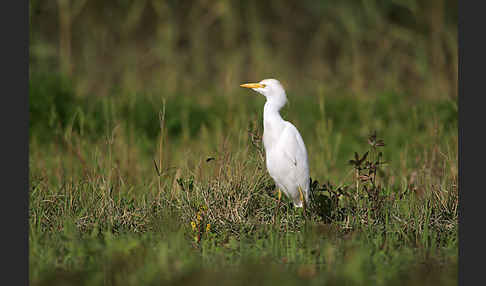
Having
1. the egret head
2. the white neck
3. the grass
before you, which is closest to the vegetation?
the grass

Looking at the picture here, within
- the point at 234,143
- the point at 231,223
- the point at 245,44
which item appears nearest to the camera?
the point at 231,223

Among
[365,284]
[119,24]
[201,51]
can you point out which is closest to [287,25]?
[201,51]

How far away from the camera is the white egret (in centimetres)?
384

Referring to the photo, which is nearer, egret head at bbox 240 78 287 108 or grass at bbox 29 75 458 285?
grass at bbox 29 75 458 285

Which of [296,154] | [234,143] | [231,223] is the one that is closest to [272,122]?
[296,154]

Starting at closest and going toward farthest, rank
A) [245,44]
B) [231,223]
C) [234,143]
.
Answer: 1. [231,223]
2. [234,143]
3. [245,44]

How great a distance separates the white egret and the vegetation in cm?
18

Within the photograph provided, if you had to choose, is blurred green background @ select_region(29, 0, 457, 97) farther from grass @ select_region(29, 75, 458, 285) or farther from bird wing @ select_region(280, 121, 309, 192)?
bird wing @ select_region(280, 121, 309, 192)

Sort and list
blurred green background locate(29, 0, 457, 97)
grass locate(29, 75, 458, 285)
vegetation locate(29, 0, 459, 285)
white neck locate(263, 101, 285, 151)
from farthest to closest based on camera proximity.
→ blurred green background locate(29, 0, 457, 97), white neck locate(263, 101, 285, 151), vegetation locate(29, 0, 459, 285), grass locate(29, 75, 458, 285)

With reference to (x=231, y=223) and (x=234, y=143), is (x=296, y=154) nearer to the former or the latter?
(x=231, y=223)

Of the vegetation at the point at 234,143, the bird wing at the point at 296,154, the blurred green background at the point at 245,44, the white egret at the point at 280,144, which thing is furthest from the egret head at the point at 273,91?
the blurred green background at the point at 245,44

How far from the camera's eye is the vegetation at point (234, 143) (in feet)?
10.2

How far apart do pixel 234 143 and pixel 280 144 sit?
3.58ft

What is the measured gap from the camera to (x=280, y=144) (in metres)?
3.84
